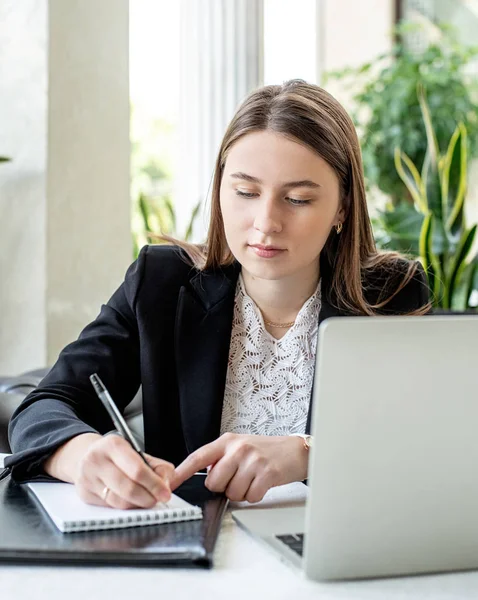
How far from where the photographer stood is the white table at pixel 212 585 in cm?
79

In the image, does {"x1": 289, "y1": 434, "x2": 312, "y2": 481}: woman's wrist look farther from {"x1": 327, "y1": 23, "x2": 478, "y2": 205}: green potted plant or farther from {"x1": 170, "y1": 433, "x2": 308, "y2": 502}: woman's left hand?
{"x1": 327, "y1": 23, "x2": 478, "y2": 205}: green potted plant

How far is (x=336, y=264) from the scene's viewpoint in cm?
179

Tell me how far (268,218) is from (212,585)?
0.77 metres

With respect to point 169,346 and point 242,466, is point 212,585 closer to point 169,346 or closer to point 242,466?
point 242,466

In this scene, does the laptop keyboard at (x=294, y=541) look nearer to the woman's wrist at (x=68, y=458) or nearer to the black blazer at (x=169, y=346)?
the woman's wrist at (x=68, y=458)

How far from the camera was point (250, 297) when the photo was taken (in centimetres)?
176

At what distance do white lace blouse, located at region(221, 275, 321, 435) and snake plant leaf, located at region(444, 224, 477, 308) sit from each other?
2088 mm

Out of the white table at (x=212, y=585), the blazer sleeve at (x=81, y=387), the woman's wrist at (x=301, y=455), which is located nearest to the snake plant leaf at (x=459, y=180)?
the blazer sleeve at (x=81, y=387)

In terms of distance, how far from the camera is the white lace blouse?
1679 mm

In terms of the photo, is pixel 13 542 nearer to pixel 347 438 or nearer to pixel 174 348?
pixel 347 438

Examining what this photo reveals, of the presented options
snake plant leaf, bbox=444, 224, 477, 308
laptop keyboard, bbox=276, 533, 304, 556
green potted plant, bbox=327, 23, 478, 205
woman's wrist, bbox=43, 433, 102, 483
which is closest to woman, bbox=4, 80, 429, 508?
woman's wrist, bbox=43, 433, 102, 483

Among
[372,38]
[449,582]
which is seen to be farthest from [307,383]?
[372,38]

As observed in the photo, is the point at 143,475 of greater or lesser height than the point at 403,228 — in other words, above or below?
below

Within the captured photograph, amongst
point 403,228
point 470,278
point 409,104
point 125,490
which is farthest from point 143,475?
point 409,104
